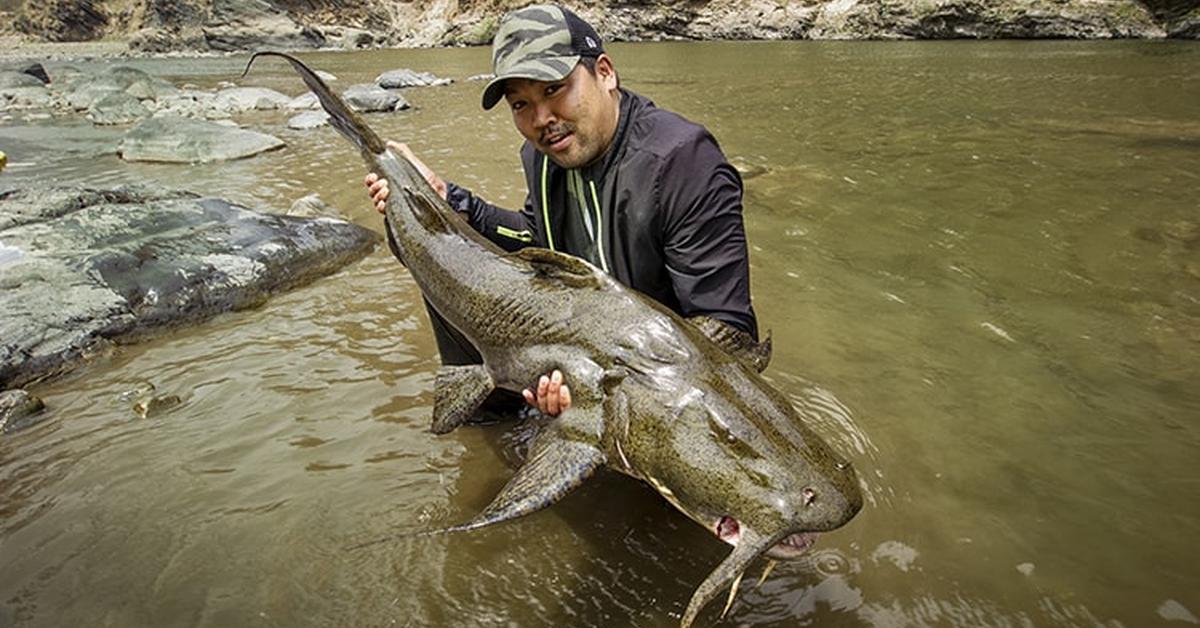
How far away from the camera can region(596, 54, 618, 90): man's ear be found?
7.79ft

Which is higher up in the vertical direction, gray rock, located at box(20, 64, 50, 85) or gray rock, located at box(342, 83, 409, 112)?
gray rock, located at box(20, 64, 50, 85)

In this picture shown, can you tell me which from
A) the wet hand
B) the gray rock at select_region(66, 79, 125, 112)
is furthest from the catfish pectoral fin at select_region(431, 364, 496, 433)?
the gray rock at select_region(66, 79, 125, 112)

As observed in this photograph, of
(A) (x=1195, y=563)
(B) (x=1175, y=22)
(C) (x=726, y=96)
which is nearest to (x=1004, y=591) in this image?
(A) (x=1195, y=563)

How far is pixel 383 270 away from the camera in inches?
202

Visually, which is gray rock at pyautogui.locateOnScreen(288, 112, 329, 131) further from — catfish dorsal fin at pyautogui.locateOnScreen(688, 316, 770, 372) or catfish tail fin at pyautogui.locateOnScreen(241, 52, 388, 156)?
catfish dorsal fin at pyautogui.locateOnScreen(688, 316, 770, 372)

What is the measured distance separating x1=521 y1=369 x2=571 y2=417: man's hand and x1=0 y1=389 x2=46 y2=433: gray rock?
2.61m

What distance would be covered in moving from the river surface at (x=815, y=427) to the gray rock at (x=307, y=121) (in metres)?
5.35

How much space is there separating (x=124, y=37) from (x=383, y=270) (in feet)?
171

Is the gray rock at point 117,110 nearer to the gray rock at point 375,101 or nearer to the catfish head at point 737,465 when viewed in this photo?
the gray rock at point 375,101

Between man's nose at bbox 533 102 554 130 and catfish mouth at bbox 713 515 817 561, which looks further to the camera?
man's nose at bbox 533 102 554 130

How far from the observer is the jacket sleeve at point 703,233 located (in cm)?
231

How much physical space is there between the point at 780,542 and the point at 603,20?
112ft

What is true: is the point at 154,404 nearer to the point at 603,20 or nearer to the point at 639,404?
the point at 639,404

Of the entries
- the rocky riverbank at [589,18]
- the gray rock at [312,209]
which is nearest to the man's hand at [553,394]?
the gray rock at [312,209]
